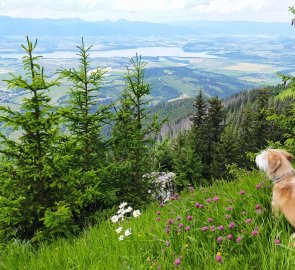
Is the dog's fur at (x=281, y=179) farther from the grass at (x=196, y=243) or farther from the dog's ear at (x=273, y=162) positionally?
the grass at (x=196, y=243)

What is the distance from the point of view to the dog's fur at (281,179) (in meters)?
4.16

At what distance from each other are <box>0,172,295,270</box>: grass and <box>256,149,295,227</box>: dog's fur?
17cm

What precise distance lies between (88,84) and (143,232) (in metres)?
9.60

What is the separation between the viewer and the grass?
367cm

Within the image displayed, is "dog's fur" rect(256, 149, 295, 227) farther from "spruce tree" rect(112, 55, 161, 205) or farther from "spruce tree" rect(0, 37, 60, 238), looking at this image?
"spruce tree" rect(112, 55, 161, 205)

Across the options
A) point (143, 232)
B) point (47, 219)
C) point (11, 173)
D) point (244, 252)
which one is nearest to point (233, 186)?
point (143, 232)

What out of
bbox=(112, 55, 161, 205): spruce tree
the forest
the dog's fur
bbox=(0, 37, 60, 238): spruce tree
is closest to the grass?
the dog's fur

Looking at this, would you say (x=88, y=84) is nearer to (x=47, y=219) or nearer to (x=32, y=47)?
(x=32, y=47)

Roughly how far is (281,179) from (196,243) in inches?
59.3

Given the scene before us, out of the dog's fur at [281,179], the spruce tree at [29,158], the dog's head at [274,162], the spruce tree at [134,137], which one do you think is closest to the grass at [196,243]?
the dog's fur at [281,179]

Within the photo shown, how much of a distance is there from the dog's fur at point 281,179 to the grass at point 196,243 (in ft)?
0.56

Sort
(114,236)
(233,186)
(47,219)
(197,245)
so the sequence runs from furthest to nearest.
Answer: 1. (47,219)
2. (233,186)
3. (114,236)
4. (197,245)

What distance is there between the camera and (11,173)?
10047mm

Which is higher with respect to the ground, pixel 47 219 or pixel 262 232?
pixel 262 232
